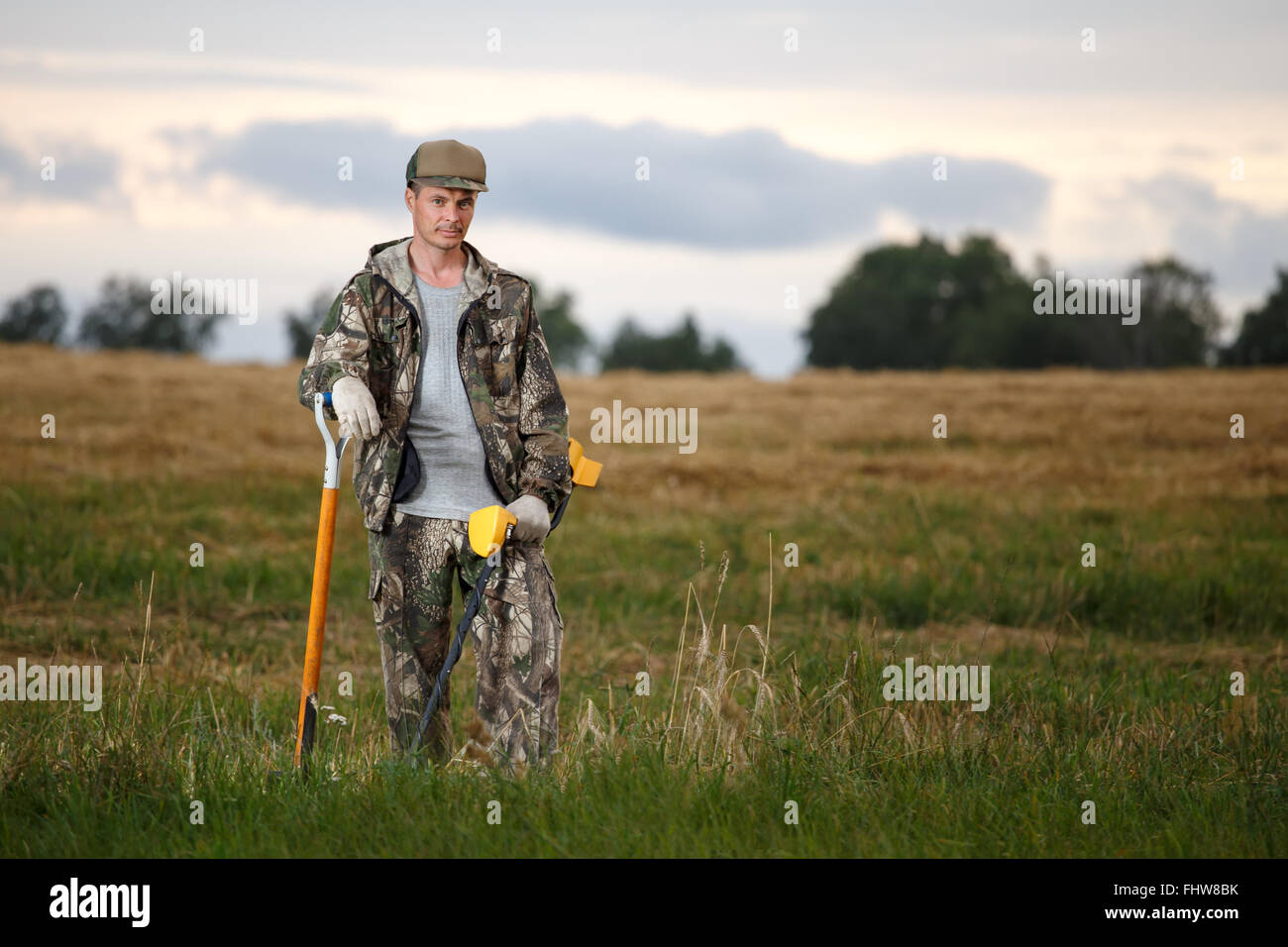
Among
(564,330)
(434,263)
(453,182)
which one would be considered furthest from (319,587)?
(564,330)

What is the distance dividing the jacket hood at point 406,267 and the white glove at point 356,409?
55 cm

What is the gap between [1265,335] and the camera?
62.7 metres

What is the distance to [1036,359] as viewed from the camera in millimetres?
84750

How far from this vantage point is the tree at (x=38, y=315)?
76.9 meters

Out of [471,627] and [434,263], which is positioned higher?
[434,263]

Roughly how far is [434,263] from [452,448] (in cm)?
77

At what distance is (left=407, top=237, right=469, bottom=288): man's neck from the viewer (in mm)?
5703

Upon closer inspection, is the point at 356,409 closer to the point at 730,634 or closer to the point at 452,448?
the point at 452,448

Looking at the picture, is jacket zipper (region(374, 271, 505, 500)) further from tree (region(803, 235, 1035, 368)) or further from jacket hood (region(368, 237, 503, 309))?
tree (region(803, 235, 1035, 368))

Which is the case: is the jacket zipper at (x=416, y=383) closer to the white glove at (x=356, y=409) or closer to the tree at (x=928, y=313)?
the white glove at (x=356, y=409)

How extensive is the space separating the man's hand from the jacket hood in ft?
2.83

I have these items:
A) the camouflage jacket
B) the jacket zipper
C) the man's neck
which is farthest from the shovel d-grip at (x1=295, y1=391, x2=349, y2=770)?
the man's neck

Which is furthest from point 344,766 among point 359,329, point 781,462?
point 781,462

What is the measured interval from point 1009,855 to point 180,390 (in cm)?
2272
